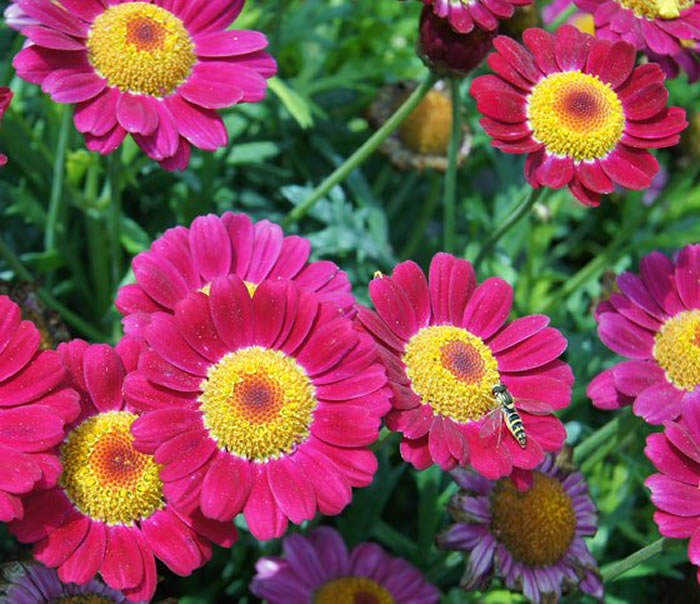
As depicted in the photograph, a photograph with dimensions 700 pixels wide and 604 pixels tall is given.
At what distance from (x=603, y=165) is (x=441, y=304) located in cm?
43

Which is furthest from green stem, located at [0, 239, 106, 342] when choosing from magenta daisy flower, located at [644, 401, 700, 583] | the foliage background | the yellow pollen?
magenta daisy flower, located at [644, 401, 700, 583]

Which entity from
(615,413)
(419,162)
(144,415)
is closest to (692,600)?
(615,413)

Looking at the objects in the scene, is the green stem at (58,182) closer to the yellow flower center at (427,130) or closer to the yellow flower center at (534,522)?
the yellow flower center at (427,130)

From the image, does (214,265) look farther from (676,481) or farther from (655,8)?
(655,8)

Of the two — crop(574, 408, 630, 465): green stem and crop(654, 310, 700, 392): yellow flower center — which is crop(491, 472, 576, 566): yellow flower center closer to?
crop(574, 408, 630, 465): green stem

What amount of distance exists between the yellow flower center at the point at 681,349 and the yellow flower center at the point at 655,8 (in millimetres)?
594

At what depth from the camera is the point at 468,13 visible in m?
1.94

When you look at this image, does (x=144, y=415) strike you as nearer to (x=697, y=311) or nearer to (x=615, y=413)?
(x=697, y=311)

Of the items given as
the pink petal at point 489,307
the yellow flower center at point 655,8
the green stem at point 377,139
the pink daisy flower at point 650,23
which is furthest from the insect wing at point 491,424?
the yellow flower center at point 655,8

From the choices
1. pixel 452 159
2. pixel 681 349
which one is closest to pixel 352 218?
pixel 452 159

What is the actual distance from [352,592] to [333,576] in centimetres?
6

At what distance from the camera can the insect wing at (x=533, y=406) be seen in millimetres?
1664

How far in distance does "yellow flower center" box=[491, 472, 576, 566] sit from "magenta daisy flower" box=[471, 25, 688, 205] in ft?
1.80

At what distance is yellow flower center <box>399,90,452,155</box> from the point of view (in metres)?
2.80
